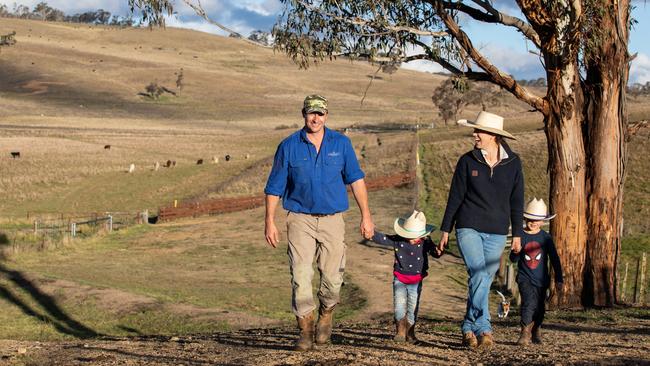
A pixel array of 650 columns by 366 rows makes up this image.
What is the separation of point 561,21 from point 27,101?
354 ft

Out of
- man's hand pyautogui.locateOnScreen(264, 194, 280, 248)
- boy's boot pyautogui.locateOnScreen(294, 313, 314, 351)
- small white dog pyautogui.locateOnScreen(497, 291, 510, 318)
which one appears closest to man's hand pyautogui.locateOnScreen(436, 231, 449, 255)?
boy's boot pyautogui.locateOnScreen(294, 313, 314, 351)

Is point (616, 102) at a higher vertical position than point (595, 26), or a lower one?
lower

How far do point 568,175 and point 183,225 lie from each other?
850 inches

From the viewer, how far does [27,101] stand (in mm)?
116125

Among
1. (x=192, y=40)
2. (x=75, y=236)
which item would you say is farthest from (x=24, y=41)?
(x=75, y=236)

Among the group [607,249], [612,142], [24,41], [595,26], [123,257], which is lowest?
[123,257]

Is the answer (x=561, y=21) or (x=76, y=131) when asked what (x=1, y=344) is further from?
(x=76, y=131)

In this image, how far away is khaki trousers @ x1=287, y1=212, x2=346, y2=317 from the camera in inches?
354

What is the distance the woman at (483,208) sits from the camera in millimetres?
8938

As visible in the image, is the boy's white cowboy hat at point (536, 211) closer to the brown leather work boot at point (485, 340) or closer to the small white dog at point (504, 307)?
the brown leather work boot at point (485, 340)

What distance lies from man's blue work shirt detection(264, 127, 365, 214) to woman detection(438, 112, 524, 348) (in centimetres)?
100

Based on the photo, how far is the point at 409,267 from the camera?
9.78 metres

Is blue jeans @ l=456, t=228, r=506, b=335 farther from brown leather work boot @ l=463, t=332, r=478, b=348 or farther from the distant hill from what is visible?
A: the distant hill

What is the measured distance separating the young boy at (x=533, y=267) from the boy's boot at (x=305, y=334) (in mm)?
1954
